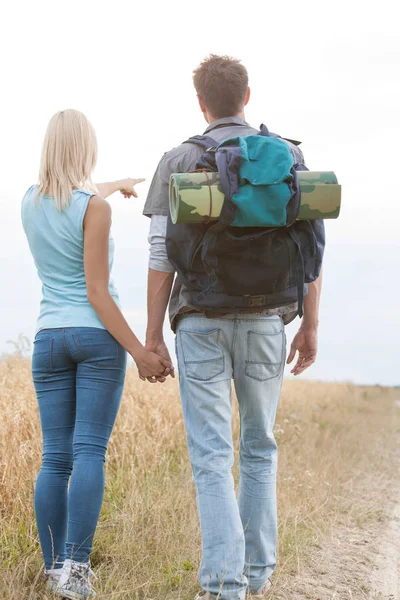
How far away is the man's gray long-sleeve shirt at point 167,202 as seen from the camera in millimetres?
3555

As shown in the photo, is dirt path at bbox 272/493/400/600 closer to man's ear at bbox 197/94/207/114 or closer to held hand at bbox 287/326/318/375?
held hand at bbox 287/326/318/375

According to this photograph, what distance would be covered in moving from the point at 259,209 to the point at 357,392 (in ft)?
39.9

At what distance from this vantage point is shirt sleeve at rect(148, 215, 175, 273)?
3555 millimetres

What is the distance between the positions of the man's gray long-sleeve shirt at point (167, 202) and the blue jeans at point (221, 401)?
0.09 m

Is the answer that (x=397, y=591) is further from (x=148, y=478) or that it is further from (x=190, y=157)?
(x=190, y=157)

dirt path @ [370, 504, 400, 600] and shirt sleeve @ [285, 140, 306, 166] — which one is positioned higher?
shirt sleeve @ [285, 140, 306, 166]

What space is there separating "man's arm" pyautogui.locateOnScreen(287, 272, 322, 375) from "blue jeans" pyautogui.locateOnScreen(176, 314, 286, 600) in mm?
298

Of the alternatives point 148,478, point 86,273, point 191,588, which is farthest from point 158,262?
point 148,478

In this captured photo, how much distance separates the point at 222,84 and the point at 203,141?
320 millimetres

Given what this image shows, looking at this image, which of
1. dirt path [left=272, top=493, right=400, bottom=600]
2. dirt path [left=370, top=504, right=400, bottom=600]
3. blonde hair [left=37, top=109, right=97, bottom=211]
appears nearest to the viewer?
blonde hair [left=37, top=109, right=97, bottom=211]

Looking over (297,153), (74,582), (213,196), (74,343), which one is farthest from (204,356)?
(74,582)

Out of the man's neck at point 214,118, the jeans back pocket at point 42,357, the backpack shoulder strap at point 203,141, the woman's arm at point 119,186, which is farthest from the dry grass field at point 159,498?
the man's neck at point 214,118

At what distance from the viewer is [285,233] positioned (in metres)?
3.45

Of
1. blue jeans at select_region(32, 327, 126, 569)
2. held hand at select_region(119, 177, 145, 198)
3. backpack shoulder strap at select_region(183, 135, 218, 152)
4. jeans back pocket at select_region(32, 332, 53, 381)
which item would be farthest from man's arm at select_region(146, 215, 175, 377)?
held hand at select_region(119, 177, 145, 198)
